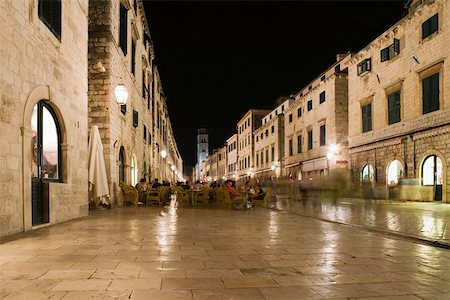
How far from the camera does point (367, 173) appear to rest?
23.4 m

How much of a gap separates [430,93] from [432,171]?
138 inches

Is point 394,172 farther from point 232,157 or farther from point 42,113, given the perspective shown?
point 232,157

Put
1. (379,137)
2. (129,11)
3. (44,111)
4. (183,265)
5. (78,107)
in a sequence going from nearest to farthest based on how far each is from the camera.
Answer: (183,265) < (44,111) < (78,107) < (129,11) < (379,137)

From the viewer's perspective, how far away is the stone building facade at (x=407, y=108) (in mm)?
16812

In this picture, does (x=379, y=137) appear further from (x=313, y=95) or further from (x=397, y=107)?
(x=313, y=95)

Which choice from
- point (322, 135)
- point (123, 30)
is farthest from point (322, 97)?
point (123, 30)

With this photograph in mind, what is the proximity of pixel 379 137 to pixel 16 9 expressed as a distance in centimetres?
1900

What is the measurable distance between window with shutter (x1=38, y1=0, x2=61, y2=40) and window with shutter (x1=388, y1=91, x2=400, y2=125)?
16.7m

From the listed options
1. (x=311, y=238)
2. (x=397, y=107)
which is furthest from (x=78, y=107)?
(x=397, y=107)

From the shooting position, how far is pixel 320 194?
16.3m

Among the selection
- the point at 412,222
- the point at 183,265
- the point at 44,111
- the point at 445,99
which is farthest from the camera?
the point at 445,99

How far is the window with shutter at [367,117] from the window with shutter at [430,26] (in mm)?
5632

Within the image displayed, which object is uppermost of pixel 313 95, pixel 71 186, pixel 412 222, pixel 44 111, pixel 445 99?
pixel 313 95

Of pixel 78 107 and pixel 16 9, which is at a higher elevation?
pixel 16 9
